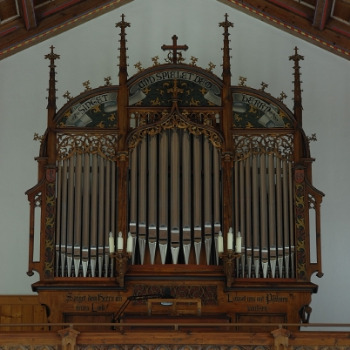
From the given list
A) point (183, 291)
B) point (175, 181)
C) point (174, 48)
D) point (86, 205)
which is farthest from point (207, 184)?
point (174, 48)

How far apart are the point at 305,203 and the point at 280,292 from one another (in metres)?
1.43

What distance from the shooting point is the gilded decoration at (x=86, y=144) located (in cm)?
1717

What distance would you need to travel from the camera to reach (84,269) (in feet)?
55.0

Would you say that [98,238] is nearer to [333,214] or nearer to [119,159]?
[119,159]

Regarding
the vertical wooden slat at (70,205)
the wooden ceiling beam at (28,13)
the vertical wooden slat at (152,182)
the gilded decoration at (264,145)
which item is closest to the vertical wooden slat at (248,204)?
the gilded decoration at (264,145)

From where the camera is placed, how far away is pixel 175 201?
17.0 m

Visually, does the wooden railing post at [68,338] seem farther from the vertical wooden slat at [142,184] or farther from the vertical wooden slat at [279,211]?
the vertical wooden slat at [279,211]

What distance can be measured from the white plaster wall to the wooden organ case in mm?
1439

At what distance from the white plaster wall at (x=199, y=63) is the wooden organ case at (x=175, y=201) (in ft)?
4.72

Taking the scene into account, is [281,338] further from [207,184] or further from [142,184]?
[142,184]

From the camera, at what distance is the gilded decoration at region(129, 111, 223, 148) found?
17266 millimetres

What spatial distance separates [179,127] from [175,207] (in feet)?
4.25

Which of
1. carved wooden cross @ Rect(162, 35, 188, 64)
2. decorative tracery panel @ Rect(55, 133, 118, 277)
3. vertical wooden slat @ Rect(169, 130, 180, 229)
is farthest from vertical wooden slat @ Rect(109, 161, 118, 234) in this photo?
carved wooden cross @ Rect(162, 35, 188, 64)

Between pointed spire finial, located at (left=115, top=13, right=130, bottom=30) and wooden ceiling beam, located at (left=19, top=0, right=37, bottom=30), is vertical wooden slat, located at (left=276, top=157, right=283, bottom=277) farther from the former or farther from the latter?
wooden ceiling beam, located at (left=19, top=0, right=37, bottom=30)
